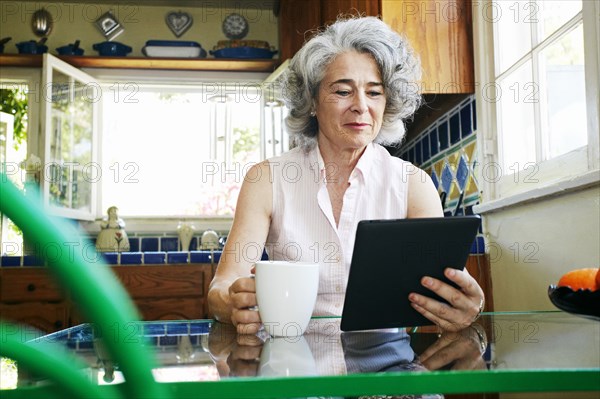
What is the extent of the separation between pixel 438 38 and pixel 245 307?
1.84 m

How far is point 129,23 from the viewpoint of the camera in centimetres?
423

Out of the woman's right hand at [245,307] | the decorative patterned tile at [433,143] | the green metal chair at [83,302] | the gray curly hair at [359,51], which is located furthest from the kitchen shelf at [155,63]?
the green metal chair at [83,302]

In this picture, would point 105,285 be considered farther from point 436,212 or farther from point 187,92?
point 187,92

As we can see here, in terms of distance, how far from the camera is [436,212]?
157 centimetres

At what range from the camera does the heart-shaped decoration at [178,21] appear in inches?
166

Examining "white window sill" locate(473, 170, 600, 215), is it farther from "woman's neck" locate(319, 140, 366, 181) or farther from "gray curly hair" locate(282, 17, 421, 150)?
"woman's neck" locate(319, 140, 366, 181)

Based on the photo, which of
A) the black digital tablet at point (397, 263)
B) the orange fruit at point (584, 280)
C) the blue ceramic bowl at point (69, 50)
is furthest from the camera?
the blue ceramic bowl at point (69, 50)

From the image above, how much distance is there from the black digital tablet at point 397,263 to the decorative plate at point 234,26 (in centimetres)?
357

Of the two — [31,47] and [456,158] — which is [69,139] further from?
[456,158]

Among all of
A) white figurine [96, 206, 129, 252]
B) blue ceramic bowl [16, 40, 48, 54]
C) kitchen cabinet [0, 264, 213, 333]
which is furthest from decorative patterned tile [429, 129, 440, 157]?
blue ceramic bowl [16, 40, 48, 54]

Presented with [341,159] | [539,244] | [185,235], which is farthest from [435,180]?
[185,235]

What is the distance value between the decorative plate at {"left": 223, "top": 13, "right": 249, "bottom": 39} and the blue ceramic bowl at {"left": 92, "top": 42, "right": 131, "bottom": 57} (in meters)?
0.68

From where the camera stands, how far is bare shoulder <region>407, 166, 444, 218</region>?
5.18 feet

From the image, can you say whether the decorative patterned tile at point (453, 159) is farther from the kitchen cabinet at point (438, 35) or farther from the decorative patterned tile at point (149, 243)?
the decorative patterned tile at point (149, 243)
